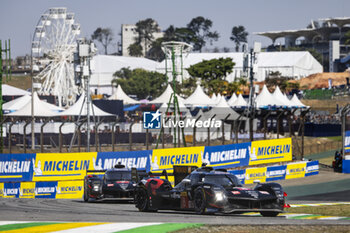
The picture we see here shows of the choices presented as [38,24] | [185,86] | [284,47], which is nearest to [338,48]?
[284,47]

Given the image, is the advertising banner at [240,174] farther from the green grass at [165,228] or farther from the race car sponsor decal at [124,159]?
the green grass at [165,228]

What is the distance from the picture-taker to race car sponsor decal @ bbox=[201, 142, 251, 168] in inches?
1232

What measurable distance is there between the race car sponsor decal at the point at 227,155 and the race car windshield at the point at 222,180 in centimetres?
1550

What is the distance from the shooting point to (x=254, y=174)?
31922 mm

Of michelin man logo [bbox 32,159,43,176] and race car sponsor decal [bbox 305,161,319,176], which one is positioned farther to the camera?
race car sponsor decal [bbox 305,161,319,176]

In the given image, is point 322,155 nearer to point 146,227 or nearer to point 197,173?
point 197,173

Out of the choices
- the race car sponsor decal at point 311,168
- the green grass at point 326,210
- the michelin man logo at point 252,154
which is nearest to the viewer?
the green grass at point 326,210

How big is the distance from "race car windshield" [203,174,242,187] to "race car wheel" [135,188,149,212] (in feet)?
6.45


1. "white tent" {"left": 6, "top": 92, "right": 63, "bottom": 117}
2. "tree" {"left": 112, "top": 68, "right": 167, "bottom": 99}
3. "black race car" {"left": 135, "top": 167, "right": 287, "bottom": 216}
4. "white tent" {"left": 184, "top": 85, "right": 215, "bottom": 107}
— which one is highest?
"tree" {"left": 112, "top": 68, "right": 167, "bottom": 99}

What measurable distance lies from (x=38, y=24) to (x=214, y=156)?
152 ft

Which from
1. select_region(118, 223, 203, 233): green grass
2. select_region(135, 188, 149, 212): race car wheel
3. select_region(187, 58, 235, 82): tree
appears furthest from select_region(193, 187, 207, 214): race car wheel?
select_region(187, 58, 235, 82): tree

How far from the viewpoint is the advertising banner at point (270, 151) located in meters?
33.3

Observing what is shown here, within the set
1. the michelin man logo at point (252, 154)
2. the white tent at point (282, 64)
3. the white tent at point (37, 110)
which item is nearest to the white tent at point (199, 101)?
the white tent at point (37, 110)

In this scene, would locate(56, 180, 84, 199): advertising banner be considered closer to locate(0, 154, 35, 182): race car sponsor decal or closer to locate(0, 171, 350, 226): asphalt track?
locate(0, 154, 35, 182): race car sponsor decal
